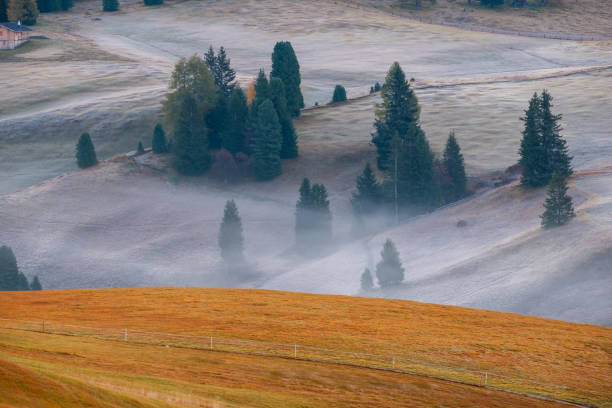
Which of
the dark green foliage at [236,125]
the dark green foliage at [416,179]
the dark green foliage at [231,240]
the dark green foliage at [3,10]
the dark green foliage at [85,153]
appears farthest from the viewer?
the dark green foliage at [3,10]

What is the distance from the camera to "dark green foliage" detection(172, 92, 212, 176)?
114500 mm

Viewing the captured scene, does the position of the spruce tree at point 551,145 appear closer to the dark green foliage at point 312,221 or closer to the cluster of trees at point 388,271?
the cluster of trees at point 388,271

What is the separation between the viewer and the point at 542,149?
94688 mm

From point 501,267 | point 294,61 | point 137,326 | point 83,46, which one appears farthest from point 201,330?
point 83,46

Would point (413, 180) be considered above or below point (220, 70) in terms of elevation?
below

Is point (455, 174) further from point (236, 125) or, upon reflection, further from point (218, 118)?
point (218, 118)

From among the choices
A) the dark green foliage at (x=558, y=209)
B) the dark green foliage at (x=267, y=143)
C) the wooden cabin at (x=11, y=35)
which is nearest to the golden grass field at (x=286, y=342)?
the dark green foliage at (x=558, y=209)

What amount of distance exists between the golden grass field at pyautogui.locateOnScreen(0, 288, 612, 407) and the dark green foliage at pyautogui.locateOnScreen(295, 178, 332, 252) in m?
37.9

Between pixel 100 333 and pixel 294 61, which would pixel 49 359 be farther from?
pixel 294 61

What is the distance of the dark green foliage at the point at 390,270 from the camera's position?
7981 cm

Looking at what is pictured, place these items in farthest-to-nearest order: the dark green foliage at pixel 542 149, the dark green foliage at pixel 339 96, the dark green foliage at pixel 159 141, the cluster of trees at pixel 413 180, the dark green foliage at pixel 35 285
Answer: the dark green foliage at pixel 339 96, the dark green foliage at pixel 159 141, the cluster of trees at pixel 413 180, the dark green foliage at pixel 542 149, the dark green foliage at pixel 35 285

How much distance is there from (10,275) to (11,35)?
11990cm

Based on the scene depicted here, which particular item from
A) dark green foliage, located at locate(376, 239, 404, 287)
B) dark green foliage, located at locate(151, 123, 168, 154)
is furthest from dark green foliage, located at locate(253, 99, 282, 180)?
dark green foliage, located at locate(376, 239, 404, 287)

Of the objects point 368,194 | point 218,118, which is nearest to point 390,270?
point 368,194
